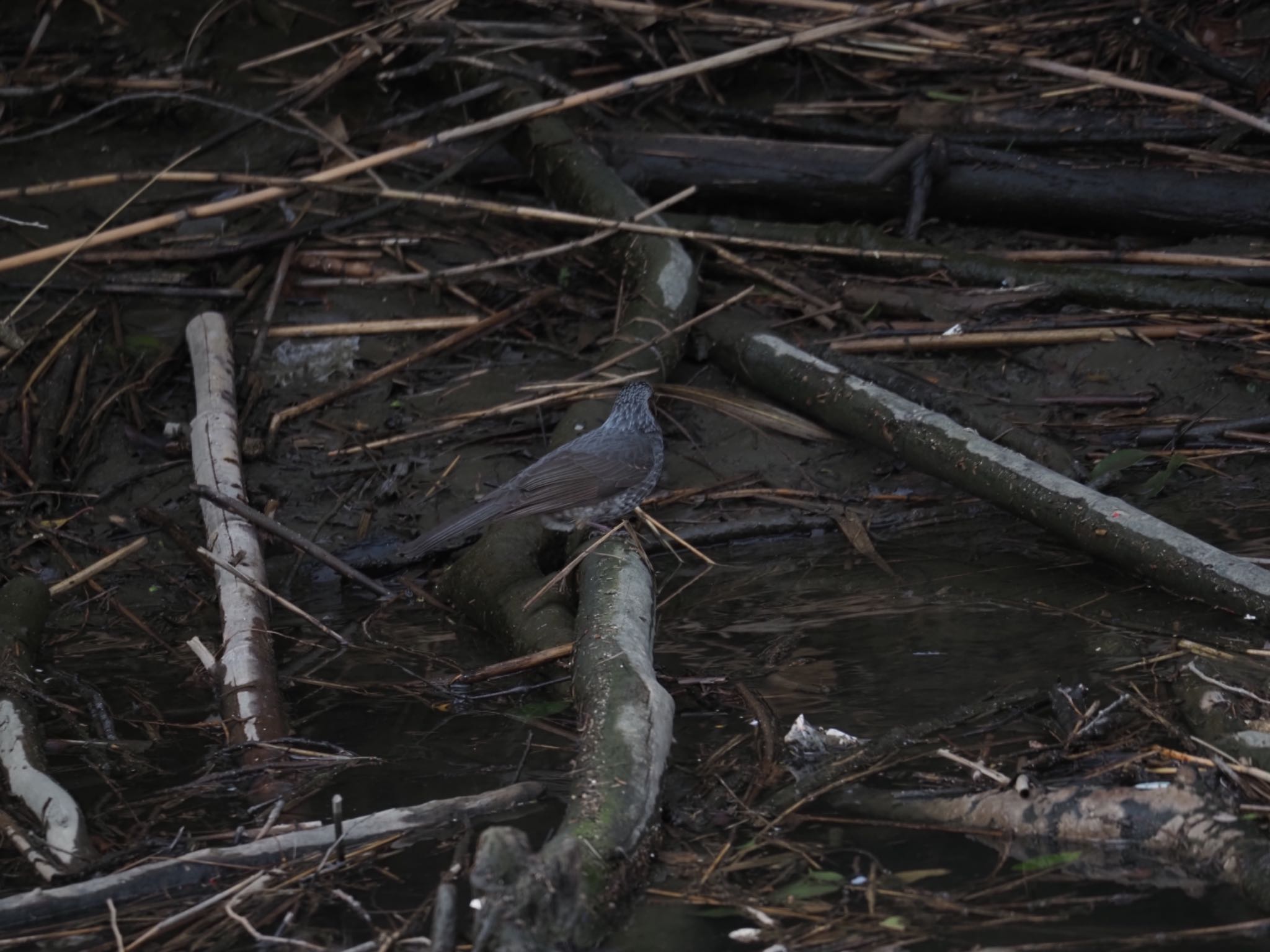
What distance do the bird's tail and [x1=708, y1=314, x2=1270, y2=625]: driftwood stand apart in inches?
71.8

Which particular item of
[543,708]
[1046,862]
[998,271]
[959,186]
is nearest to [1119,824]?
[1046,862]

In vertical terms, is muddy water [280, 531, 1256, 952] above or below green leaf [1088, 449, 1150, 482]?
below

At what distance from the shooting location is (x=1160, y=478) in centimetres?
599

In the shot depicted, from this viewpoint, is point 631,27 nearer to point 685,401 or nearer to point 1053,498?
point 685,401

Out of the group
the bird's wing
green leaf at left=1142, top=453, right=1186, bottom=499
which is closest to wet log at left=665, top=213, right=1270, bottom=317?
green leaf at left=1142, top=453, right=1186, bottom=499

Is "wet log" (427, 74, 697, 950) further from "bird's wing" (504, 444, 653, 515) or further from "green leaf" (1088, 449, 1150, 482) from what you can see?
"green leaf" (1088, 449, 1150, 482)

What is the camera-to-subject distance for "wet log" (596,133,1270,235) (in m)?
7.45

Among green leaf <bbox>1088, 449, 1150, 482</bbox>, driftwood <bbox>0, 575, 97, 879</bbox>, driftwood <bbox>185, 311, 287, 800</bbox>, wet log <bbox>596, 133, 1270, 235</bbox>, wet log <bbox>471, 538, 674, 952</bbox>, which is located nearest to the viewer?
wet log <bbox>471, 538, 674, 952</bbox>

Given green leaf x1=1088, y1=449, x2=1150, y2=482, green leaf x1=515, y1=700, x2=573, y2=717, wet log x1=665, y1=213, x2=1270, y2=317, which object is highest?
wet log x1=665, y1=213, x2=1270, y2=317

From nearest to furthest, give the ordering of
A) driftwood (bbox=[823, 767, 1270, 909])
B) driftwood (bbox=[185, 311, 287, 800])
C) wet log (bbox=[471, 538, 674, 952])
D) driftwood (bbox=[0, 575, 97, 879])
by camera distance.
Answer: wet log (bbox=[471, 538, 674, 952]), driftwood (bbox=[823, 767, 1270, 909]), driftwood (bbox=[0, 575, 97, 879]), driftwood (bbox=[185, 311, 287, 800])

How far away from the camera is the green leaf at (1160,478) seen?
591 centimetres

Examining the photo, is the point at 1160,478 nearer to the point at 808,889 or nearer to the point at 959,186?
the point at 959,186

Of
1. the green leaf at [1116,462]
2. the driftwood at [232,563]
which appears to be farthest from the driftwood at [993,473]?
the driftwood at [232,563]

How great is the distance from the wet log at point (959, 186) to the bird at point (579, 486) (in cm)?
247
